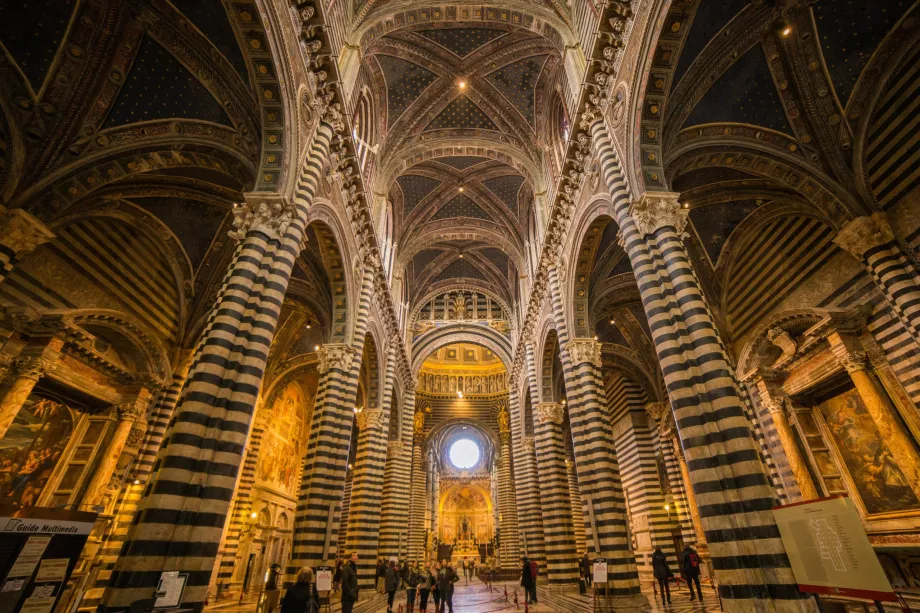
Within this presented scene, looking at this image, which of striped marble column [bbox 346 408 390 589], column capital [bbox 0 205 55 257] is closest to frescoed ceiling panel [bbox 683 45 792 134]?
column capital [bbox 0 205 55 257]

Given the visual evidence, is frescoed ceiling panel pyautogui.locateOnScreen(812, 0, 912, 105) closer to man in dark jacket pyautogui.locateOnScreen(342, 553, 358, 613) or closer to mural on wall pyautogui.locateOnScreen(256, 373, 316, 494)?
man in dark jacket pyautogui.locateOnScreen(342, 553, 358, 613)

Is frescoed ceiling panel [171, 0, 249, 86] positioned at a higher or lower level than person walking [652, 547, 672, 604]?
higher

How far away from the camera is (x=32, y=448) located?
10375mm

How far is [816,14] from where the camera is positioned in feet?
27.1

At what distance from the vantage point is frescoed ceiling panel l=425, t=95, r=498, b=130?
59.1 ft

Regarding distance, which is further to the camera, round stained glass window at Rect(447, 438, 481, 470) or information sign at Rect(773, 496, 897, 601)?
round stained glass window at Rect(447, 438, 481, 470)

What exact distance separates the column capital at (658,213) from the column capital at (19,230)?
12171mm

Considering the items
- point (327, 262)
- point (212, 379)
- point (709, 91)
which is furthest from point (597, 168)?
point (212, 379)

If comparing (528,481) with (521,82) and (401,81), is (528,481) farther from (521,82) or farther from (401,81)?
(401,81)

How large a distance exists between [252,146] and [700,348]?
32.0 feet

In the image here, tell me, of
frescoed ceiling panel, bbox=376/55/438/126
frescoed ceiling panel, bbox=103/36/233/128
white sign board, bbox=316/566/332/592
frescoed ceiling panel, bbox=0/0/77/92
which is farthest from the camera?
frescoed ceiling panel, bbox=376/55/438/126

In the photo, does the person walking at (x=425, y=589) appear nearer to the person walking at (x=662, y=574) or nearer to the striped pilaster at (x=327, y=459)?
the striped pilaster at (x=327, y=459)

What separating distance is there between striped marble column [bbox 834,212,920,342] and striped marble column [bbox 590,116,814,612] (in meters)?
4.61

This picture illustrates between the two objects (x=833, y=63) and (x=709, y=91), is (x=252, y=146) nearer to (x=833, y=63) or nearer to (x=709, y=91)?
(x=709, y=91)
